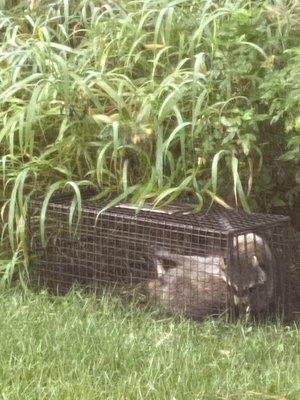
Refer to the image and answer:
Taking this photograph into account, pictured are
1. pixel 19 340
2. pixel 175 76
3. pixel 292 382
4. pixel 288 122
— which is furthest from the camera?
pixel 175 76

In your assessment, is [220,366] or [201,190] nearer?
[220,366]

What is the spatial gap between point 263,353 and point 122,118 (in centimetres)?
150

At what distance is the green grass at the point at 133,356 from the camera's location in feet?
11.5

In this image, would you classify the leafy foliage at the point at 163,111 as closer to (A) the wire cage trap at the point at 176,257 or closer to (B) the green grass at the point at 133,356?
(A) the wire cage trap at the point at 176,257

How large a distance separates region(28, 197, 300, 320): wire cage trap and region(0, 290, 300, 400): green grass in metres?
0.19

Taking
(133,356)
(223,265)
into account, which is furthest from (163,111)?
(133,356)

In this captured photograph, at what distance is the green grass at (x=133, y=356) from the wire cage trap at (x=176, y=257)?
187 mm

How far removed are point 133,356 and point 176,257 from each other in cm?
92

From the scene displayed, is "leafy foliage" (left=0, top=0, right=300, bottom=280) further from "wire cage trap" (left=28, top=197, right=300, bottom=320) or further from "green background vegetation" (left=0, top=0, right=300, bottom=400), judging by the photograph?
"wire cage trap" (left=28, top=197, right=300, bottom=320)

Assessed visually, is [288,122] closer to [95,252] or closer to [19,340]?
[95,252]

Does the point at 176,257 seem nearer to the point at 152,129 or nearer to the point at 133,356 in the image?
the point at 152,129

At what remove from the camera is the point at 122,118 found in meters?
4.89

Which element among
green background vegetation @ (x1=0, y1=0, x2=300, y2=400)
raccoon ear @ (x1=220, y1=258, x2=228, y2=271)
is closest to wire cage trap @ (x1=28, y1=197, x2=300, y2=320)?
raccoon ear @ (x1=220, y1=258, x2=228, y2=271)

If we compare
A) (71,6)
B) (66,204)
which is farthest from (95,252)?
(71,6)
